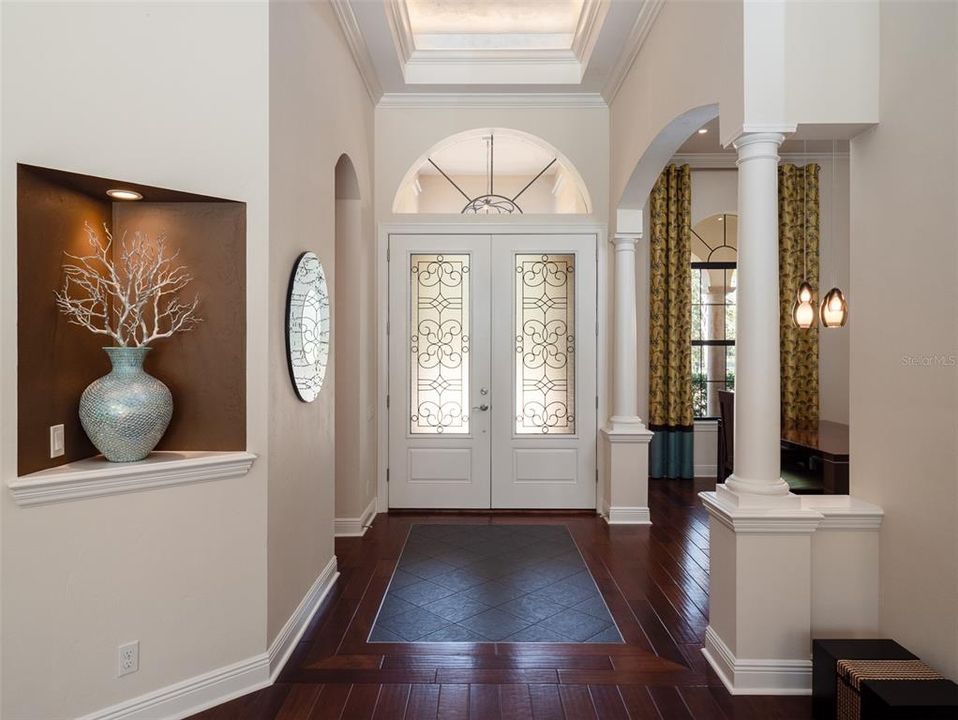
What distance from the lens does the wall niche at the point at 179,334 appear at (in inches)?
91.0

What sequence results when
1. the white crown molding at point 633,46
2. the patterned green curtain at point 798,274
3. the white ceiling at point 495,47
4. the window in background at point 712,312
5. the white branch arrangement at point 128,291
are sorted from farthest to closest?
the window in background at point 712,312, the patterned green curtain at point 798,274, the white ceiling at point 495,47, the white crown molding at point 633,46, the white branch arrangement at point 128,291

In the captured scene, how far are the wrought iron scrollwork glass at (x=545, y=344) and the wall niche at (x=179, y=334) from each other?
3069 millimetres

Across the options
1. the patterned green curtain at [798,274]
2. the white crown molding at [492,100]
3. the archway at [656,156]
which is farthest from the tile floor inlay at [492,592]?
the white crown molding at [492,100]

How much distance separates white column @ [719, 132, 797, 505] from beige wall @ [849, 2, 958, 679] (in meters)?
0.42

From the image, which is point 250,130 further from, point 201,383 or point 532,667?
point 532,667

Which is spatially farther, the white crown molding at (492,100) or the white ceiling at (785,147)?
the white ceiling at (785,147)

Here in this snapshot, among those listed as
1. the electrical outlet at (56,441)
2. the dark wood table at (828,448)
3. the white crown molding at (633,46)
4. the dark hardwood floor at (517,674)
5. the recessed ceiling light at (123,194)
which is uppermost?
the white crown molding at (633,46)

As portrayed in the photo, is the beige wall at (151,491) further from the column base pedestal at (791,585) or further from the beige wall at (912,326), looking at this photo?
the beige wall at (912,326)

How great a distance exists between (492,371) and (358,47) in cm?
Answer: 269

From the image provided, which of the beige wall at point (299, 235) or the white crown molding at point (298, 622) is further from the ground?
the beige wall at point (299, 235)

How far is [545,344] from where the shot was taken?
5391 millimetres

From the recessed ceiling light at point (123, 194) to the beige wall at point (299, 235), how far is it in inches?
20.5

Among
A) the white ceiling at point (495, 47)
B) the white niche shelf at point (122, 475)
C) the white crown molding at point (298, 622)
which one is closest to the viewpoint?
the white niche shelf at point (122, 475)

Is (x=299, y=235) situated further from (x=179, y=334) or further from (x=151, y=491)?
(x=151, y=491)
